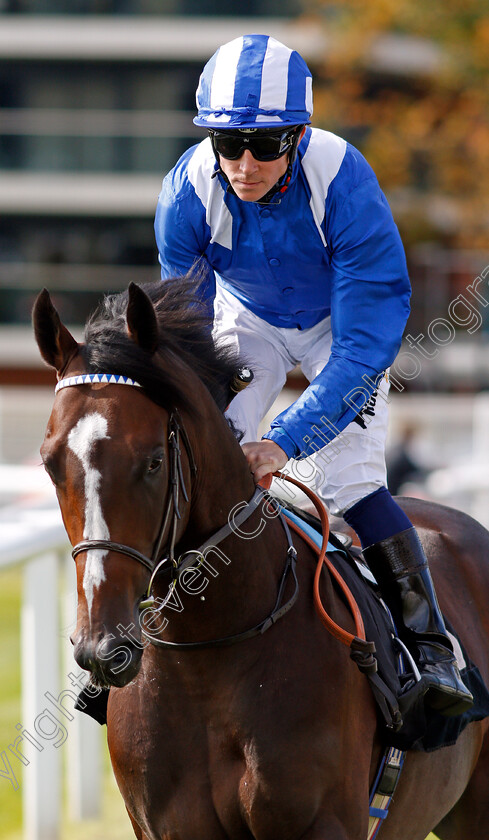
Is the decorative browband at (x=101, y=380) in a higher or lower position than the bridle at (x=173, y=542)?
higher

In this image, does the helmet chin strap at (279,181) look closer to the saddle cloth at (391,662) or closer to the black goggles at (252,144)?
the black goggles at (252,144)

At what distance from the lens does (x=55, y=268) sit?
2375 centimetres

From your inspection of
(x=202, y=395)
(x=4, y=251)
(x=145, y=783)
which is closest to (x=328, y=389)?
(x=202, y=395)

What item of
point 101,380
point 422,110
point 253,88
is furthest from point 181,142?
point 101,380

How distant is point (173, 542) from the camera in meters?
2.41

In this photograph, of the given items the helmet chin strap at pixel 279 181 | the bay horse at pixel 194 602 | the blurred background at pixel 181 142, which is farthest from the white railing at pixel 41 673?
the blurred background at pixel 181 142

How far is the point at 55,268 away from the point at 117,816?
770 inches

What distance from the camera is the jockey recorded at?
283 cm

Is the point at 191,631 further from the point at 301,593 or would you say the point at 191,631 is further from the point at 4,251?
the point at 4,251

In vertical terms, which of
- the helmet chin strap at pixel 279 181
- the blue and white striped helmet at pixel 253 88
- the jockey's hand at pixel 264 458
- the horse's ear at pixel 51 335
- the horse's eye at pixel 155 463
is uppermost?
the blue and white striped helmet at pixel 253 88

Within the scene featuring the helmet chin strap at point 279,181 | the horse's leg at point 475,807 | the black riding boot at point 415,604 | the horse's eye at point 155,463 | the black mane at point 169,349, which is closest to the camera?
the horse's eye at point 155,463

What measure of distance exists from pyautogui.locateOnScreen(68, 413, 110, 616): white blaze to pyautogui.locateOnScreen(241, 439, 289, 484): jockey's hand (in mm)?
597

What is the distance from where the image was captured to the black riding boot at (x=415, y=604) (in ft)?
10.2

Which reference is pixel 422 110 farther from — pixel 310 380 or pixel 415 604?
pixel 415 604
